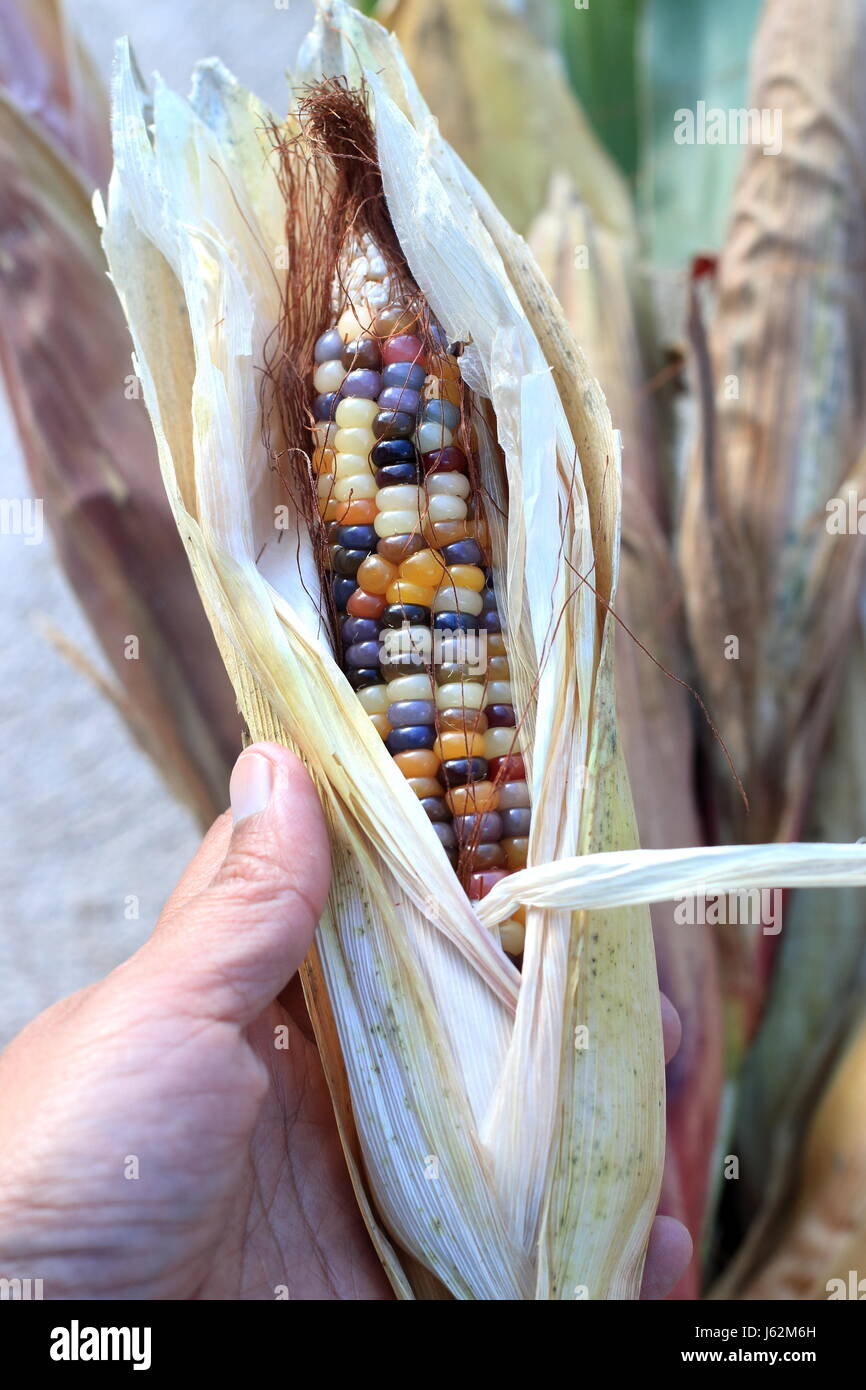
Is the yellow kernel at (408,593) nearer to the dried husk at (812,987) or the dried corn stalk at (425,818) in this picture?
the dried corn stalk at (425,818)

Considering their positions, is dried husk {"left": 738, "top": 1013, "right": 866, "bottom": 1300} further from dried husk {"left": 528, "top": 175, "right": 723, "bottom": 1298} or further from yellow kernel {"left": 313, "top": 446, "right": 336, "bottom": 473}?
yellow kernel {"left": 313, "top": 446, "right": 336, "bottom": 473}

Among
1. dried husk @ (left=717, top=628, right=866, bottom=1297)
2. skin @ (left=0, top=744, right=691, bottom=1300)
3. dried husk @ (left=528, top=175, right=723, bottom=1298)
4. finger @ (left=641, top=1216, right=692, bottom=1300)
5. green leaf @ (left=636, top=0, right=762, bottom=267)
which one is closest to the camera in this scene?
skin @ (left=0, top=744, right=691, bottom=1300)

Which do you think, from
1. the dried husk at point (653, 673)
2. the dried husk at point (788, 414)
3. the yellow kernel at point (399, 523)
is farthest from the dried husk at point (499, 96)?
the yellow kernel at point (399, 523)

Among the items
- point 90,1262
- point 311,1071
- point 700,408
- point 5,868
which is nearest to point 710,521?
point 700,408

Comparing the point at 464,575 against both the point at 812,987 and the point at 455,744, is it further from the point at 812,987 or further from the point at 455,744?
the point at 812,987

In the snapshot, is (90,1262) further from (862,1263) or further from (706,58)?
(706,58)

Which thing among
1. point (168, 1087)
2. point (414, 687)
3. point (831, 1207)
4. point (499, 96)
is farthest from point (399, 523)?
point (831, 1207)

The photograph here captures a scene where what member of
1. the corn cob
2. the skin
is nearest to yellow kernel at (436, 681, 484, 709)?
the corn cob
